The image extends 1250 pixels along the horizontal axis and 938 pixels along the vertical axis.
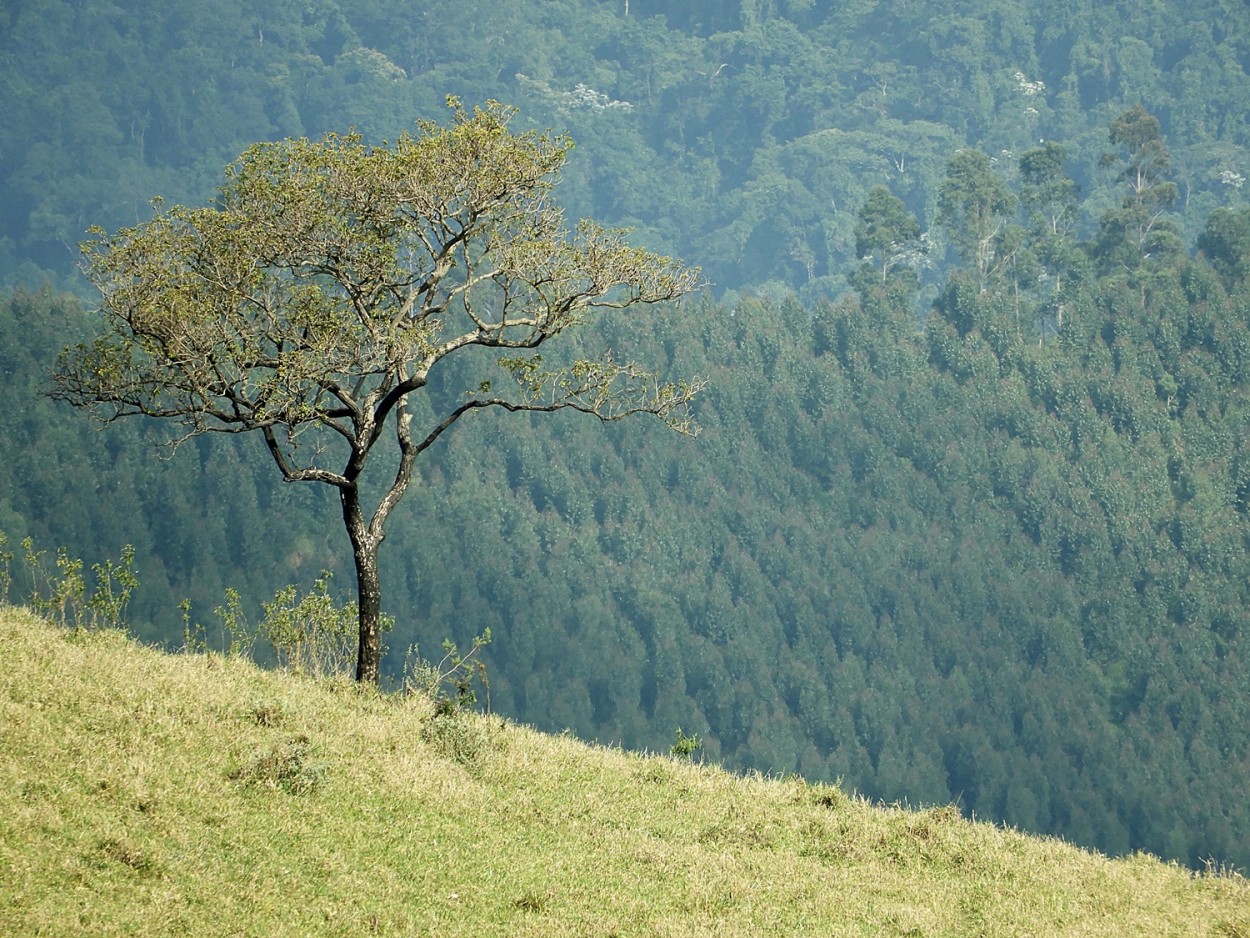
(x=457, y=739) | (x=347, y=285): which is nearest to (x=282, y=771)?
(x=457, y=739)

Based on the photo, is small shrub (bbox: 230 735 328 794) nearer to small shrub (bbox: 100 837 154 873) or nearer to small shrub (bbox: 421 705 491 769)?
small shrub (bbox: 100 837 154 873)

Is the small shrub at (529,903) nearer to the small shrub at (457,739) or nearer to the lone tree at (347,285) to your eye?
the small shrub at (457,739)

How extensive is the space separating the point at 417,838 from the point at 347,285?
1052 cm

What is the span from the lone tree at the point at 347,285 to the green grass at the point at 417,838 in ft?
12.0

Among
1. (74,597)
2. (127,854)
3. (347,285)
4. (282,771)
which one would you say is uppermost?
(347,285)

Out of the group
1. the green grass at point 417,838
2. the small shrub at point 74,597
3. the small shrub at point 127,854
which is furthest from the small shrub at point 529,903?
the small shrub at point 74,597

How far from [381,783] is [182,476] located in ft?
296

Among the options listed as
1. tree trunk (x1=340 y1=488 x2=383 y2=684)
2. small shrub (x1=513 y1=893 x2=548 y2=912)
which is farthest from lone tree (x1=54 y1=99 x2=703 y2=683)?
small shrub (x1=513 y1=893 x2=548 y2=912)

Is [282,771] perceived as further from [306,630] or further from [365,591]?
[306,630]

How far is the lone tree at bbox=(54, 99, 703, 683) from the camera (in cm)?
2284

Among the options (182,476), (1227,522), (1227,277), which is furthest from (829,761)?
(1227,277)

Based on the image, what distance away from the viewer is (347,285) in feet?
80.9

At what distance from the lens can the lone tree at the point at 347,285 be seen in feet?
74.9

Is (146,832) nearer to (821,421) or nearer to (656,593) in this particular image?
(656,593)
